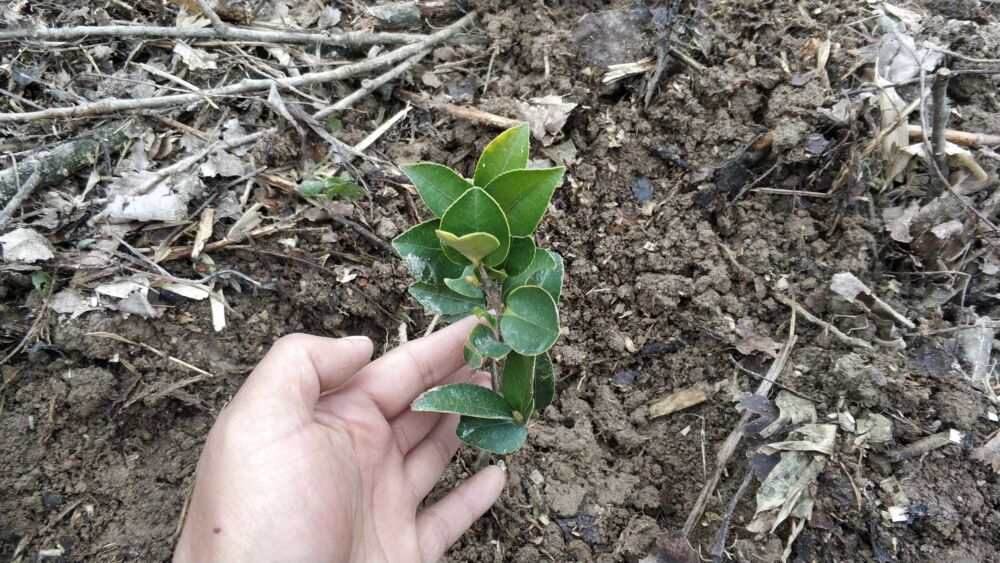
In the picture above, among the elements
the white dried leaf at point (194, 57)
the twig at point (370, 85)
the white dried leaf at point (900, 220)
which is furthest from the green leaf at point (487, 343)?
the white dried leaf at point (194, 57)

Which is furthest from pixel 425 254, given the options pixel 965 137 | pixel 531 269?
pixel 965 137

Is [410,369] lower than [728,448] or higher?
higher

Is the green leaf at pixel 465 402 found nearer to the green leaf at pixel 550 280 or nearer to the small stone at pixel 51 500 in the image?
the green leaf at pixel 550 280

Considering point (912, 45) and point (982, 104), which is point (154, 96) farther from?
point (982, 104)

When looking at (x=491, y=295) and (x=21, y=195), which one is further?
(x=21, y=195)

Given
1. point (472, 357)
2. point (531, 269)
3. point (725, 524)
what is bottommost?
point (725, 524)

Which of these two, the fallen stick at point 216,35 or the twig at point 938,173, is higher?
the fallen stick at point 216,35

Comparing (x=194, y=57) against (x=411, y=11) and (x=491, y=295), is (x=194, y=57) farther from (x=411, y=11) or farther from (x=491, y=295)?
(x=491, y=295)

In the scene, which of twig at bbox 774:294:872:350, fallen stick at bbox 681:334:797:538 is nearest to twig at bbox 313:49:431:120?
twig at bbox 774:294:872:350
